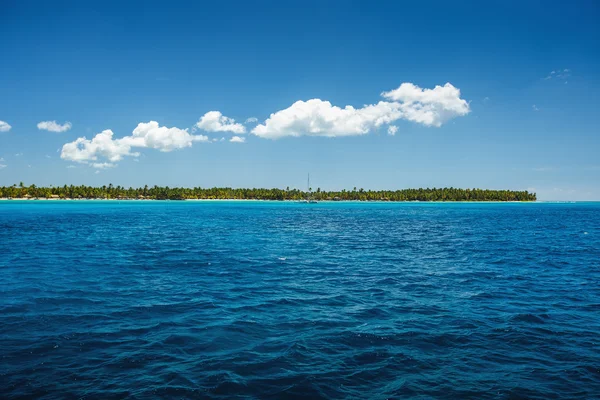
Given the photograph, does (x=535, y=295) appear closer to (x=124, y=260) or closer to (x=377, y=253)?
(x=377, y=253)

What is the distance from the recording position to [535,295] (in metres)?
25.2

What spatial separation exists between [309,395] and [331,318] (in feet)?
25.4

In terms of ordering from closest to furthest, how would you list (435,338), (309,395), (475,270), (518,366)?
(309,395) < (518,366) < (435,338) < (475,270)

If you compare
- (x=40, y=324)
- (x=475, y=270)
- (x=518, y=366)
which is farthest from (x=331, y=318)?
(x=475, y=270)

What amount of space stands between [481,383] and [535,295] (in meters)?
15.8

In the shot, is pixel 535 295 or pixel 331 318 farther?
pixel 535 295

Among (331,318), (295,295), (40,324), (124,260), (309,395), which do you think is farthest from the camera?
(124,260)

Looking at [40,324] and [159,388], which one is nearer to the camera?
[159,388]

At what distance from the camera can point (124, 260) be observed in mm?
37969

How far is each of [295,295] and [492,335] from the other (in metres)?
11.8

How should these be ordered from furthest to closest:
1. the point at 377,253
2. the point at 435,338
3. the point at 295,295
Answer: the point at 377,253 → the point at 295,295 → the point at 435,338

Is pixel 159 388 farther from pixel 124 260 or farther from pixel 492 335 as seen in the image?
pixel 124 260

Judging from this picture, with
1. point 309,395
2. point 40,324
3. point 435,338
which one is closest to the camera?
point 309,395

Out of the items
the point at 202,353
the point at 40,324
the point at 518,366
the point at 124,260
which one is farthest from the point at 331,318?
the point at 124,260
